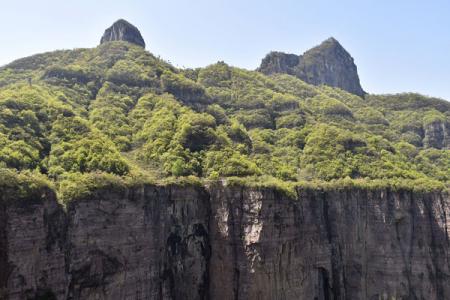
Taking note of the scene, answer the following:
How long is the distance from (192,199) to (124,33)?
5082cm

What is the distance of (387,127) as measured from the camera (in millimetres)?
74875

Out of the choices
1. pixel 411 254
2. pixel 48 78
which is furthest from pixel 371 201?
pixel 48 78

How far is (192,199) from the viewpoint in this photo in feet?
125

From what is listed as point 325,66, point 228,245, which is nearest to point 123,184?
point 228,245

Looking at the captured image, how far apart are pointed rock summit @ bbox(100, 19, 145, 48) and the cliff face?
163ft

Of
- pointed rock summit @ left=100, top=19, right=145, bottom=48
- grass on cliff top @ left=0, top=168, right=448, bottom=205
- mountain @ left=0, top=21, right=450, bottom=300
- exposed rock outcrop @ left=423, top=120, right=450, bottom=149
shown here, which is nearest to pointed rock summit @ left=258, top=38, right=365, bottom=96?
exposed rock outcrop @ left=423, top=120, right=450, bottom=149

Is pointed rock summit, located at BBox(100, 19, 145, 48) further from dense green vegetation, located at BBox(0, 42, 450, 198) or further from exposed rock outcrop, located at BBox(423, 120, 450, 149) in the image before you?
exposed rock outcrop, located at BBox(423, 120, 450, 149)

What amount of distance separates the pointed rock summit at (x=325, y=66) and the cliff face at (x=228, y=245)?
65.5m

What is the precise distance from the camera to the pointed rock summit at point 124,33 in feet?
258

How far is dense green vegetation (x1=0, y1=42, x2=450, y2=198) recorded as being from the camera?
36.2m

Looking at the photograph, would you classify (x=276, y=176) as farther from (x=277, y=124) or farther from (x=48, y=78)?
(x=48, y=78)

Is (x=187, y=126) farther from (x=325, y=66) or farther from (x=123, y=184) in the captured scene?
(x=325, y=66)

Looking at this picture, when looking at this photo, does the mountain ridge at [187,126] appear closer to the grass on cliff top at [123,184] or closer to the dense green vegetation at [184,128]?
the dense green vegetation at [184,128]

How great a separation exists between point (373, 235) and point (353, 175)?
749 cm
